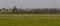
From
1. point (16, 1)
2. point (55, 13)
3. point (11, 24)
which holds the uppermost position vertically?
point (16, 1)

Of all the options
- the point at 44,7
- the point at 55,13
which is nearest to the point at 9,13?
the point at 44,7

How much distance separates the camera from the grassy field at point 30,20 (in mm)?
1213

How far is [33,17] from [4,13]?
29 centimetres

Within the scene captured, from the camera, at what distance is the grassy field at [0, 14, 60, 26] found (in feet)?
3.98

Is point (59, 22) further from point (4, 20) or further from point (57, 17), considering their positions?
point (4, 20)

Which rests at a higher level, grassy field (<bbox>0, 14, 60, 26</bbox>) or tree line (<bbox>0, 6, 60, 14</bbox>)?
tree line (<bbox>0, 6, 60, 14</bbox>)

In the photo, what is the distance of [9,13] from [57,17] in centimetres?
48

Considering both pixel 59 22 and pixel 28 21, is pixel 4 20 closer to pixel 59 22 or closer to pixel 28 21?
pixel 28 21

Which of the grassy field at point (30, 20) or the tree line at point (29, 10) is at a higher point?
the tree line at point (29, 10)

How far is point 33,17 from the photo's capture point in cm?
122

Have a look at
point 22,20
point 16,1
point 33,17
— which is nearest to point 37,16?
point 33,17

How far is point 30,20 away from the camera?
122 cm

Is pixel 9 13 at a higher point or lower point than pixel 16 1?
lower

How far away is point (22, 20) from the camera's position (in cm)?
122
